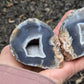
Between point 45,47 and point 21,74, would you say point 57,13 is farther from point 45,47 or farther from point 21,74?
point 21,74

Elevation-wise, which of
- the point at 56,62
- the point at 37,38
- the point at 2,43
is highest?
the point at 37,38

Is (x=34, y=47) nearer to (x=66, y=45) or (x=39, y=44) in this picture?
(x=39, y=44)

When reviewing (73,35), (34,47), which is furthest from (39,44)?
(73,35)

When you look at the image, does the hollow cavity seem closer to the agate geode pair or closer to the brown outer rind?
the agate geode pair

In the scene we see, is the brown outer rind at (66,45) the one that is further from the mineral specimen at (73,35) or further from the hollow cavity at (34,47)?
the hollow cavity at (34,47)

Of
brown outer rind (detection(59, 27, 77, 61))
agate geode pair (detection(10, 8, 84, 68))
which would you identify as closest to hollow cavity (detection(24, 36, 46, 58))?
agate geode pair (detection(10, 8, 84, 68))

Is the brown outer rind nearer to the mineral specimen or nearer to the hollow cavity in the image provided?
the mineral specimen

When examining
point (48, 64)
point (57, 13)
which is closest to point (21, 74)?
point (48, 64)

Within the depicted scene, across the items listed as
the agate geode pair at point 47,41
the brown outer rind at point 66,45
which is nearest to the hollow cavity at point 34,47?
the agate geode pair at point 47,41
